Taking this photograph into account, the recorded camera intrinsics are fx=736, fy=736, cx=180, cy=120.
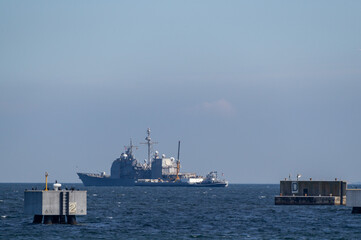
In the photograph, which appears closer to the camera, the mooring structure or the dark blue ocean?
the mooring structure

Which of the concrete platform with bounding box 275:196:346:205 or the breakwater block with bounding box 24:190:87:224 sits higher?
the breakwater block with bounding box 24:190:87:224

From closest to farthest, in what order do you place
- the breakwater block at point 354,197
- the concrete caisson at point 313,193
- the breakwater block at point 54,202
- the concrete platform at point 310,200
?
the breakwater block at point 54,202 → the breakwater block at point 354,197 → the concrete platform at point 310,200 → the concrete caisson at point 313,193

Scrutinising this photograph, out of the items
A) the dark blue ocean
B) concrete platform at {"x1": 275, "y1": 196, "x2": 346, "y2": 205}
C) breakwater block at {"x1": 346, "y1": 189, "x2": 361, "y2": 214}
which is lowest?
the dark blue ocean

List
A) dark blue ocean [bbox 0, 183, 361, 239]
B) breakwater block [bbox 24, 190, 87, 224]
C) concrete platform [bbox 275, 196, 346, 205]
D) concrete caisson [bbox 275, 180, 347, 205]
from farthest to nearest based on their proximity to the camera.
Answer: concrete caisson [bbox 275, 180, 347, 205] < concrete platform [bbox 275, 196, 346, 205] < dark blue ocean [bbox 0, 183, 361, 239] < breakwater block [bbox 24, 190, 87, 224]

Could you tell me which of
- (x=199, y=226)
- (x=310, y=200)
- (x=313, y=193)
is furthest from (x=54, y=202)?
(x=313, y=193)

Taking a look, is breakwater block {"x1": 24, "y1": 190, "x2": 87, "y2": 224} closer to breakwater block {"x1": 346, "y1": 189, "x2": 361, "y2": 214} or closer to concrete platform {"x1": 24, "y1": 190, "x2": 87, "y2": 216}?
concrete platform {"x1": 24, "y1": 190, "x2": 87, "y2": 216}

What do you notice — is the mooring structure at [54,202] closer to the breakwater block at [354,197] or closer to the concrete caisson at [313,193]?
the breakwater block at [354,197]

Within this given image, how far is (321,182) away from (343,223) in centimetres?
3442

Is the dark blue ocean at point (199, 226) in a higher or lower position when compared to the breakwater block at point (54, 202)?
lower

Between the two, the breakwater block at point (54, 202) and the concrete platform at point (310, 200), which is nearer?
the breakwater block at point (54, 202)

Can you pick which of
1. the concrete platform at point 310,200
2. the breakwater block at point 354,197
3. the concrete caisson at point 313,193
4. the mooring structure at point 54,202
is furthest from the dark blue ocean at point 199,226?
the concrete caisson at point 313,193

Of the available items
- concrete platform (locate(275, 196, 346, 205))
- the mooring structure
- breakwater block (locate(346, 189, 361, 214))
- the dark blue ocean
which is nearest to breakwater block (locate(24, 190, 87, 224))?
the mooring structure

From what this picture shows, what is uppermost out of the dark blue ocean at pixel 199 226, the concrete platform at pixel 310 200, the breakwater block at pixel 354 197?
the breakwater block at pixel 354 197

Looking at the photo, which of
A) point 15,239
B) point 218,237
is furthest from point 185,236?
point 15,239
